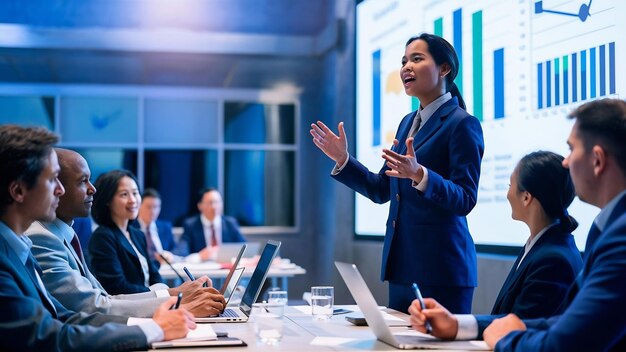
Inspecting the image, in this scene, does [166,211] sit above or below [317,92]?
below

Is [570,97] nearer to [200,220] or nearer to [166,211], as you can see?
[200,220]

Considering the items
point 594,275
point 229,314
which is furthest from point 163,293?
point 594,275

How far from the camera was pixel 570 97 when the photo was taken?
3867mm

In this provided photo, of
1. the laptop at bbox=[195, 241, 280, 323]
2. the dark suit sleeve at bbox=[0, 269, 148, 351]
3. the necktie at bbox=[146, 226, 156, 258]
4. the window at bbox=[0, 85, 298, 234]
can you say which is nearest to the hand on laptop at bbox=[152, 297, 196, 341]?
the dark suit sleeve at bbox=[0, 269, 148, 351]

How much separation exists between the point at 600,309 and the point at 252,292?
1278 millimetres

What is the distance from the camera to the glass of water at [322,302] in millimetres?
2545

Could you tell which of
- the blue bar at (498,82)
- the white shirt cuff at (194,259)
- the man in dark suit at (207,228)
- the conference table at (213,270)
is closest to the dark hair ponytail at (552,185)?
the blue bar at (498,82)

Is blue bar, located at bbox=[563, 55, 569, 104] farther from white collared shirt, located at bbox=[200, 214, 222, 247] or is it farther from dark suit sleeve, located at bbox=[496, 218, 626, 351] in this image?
white collared shirt, located at bbox=[200, 214, 222, 247]

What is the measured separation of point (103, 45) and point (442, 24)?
4880mm

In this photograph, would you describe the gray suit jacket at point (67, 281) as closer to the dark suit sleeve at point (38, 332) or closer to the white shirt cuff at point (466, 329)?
the dark suit sleeve at point (38, 332)

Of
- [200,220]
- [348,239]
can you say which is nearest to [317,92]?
[348,239]

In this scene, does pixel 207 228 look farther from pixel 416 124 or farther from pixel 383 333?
pixel 383 333

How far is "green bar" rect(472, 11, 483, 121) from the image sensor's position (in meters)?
4.84

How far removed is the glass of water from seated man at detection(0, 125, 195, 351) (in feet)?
1.95
